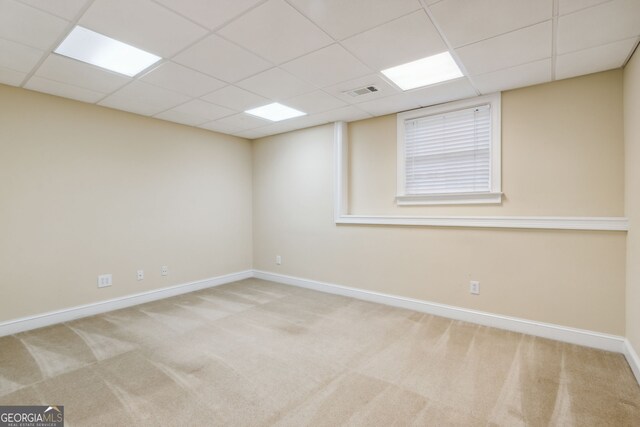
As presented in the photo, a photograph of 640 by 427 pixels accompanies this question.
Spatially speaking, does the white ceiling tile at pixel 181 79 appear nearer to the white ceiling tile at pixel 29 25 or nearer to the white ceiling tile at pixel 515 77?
the white ceiling tile at pixel 29 25

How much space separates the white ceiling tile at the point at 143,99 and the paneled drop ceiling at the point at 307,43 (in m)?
0.02

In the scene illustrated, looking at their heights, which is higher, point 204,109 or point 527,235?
point 204,109

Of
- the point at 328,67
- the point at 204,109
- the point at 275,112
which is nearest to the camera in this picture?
the point at 328,67

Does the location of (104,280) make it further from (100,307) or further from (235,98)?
(235,98)

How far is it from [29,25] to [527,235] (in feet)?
14.5

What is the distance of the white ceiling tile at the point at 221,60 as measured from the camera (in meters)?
2.31

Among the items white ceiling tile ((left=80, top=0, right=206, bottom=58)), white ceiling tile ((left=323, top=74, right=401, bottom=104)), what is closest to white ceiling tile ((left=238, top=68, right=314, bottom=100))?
white ceiling tile ((left=323, top=74, right=401, bottom=104))

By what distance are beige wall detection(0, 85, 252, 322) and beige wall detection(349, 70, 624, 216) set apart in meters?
3.68

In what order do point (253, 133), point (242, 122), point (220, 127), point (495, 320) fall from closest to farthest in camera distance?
point (495, 320) → point (242, 122) → point (220, 127) → point (253, 133)

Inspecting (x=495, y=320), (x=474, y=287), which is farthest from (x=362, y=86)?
(x=495, y=320)

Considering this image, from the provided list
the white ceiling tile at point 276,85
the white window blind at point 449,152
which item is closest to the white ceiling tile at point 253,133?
the white ceiling tile at point 276,85

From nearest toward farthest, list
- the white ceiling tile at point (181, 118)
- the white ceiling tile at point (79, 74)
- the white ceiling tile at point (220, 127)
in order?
the white ceiling tile at point (79, 74) → the white ceiling tile at point (181, 118) → the white ceiling tile at point (220, 127)

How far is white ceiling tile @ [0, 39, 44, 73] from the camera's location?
2.29 meters

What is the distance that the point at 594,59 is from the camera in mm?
2479
